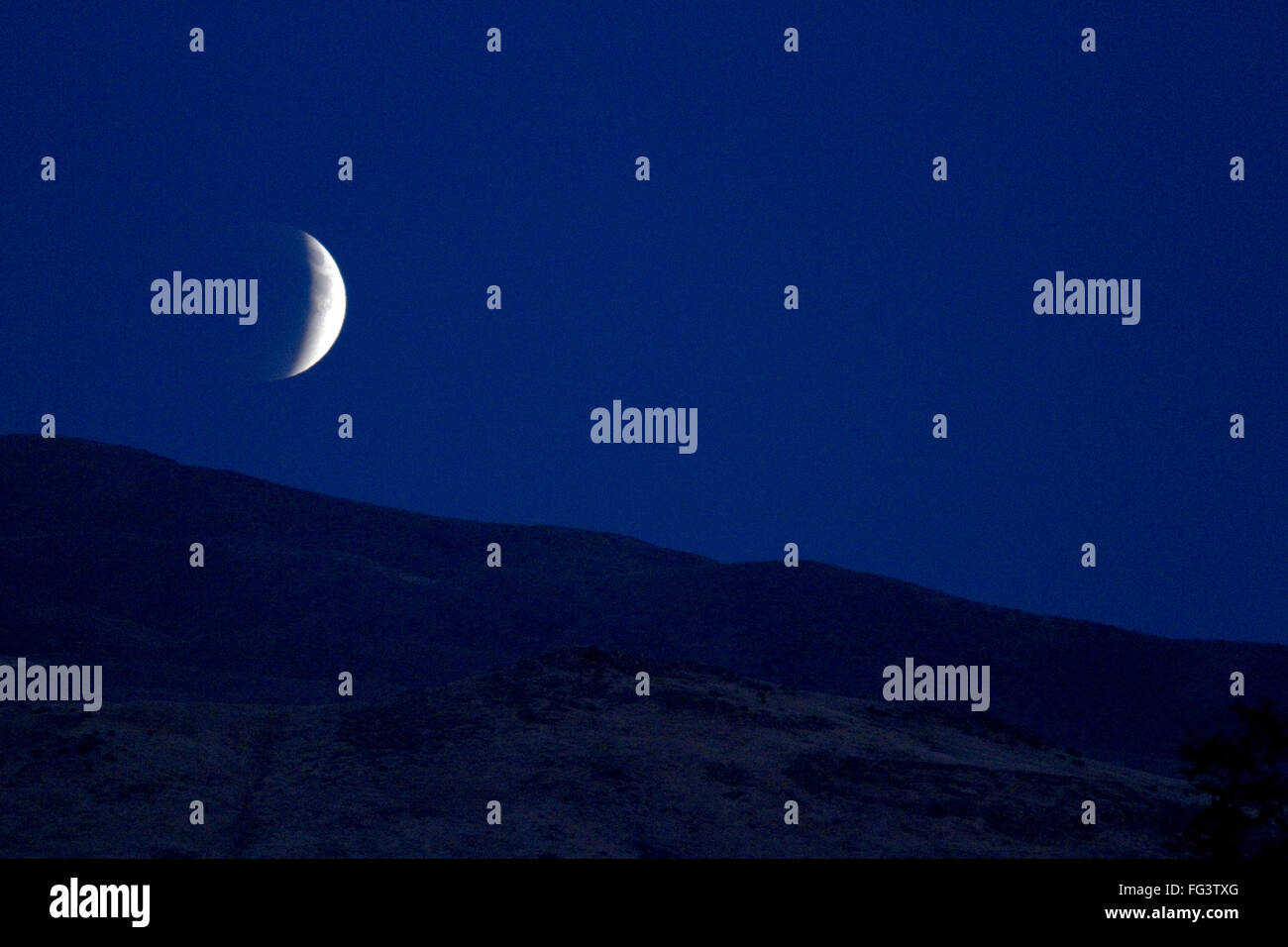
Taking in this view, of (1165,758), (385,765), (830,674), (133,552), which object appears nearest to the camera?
(385,765)

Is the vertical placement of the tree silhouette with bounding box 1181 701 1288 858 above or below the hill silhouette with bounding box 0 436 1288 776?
below

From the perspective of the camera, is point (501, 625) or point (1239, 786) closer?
point (1239, 786)

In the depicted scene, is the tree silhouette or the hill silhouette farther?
the hill silhouette

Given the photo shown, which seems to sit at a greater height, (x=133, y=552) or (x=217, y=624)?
(x=133, y=552)

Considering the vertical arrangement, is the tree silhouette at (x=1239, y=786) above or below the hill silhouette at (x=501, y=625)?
below

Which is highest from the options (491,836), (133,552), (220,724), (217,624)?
(133,552)

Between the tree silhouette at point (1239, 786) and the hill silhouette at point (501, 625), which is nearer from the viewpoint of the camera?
the tree silhouette at point (1239, 786)

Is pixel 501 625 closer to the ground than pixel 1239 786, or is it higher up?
higher up
